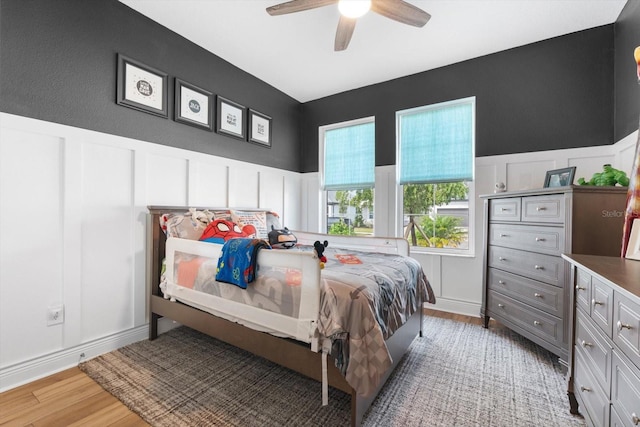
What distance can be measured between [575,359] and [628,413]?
0.66 metres

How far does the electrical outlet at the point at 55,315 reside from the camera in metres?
1.82

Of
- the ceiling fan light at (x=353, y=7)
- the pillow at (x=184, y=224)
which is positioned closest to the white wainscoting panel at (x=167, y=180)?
the pillow at (x=184, y=224)

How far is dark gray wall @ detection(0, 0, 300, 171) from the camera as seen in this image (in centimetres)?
172

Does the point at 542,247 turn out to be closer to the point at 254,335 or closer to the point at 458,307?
the point at 458,307

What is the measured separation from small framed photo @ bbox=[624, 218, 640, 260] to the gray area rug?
0.91 meters

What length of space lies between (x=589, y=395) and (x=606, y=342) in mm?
383

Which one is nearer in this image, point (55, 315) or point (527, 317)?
point (55, 315)

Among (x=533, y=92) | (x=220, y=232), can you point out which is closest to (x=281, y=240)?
(x=220, y=232)

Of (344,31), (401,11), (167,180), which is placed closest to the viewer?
(401,11)

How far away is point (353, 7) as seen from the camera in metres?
1.72

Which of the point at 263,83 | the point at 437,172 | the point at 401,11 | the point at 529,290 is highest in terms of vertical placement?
the point at 263,83

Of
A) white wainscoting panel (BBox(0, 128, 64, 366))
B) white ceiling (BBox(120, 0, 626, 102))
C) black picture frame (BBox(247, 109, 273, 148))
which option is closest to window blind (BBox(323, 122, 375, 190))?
A: white ceiling (BBox(120, 0, 626, 102))

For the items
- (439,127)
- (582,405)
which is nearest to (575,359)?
(582,405)

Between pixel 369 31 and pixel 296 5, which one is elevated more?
pixel 369 31
